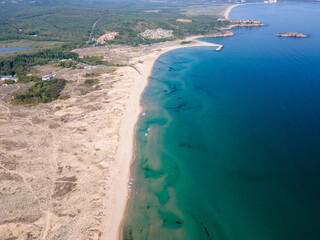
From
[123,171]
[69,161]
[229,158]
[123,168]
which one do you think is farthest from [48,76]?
[229,158]

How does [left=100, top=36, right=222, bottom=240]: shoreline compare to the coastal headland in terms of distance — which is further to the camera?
[left=100, top=36, right=222, bottom=240]: shoreline

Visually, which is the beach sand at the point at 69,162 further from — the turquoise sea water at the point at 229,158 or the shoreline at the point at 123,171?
the turquoise sea water at the point at 229,158

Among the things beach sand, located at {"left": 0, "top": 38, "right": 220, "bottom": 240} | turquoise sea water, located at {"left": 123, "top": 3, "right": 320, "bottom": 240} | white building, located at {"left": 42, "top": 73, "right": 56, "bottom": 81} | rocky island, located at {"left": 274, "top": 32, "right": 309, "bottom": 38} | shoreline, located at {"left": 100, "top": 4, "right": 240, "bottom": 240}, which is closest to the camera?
beach sand, located at {"left": 0, "top": 38, "right": 220, "bottom": 240}

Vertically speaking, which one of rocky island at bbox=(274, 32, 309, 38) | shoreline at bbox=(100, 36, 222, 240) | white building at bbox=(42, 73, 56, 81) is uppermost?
rocky island at bbox=(274, 32, 309, 38)

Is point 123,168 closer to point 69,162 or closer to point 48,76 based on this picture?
point 69,162

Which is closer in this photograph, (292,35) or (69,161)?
(69,161)

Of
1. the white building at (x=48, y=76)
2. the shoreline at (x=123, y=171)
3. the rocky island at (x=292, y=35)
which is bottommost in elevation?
the shoreline at (x=123, y=171)

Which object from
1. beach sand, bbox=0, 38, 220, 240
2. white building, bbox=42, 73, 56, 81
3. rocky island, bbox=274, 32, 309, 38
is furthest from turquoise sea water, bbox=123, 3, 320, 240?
rocky island, bbox=274, 32, 309, 38

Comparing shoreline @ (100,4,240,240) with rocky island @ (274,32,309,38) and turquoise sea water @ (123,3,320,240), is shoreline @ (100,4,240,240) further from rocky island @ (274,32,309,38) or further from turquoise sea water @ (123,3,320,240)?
rocky island @ (274,32,309,38)

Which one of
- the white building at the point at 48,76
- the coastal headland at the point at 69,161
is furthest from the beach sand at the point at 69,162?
the white building at the point at 48,76
